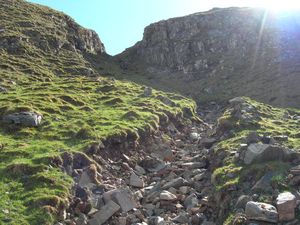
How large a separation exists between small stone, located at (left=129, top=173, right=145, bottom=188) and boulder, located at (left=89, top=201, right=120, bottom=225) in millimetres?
4729

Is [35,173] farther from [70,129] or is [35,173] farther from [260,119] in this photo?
[260,119]

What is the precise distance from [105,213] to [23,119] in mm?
15867

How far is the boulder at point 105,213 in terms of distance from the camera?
2097 cm

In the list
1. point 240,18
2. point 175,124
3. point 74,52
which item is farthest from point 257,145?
point 240,18

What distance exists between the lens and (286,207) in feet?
57.1

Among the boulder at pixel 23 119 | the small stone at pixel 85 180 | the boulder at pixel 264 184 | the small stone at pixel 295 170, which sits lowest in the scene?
the small stone at pixel 85 180

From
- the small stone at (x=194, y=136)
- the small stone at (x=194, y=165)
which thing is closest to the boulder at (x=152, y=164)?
the small stone at (x=194, y=165)

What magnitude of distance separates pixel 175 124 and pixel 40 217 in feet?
97.1

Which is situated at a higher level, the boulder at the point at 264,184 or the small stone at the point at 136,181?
the boulder at the point at 264,184

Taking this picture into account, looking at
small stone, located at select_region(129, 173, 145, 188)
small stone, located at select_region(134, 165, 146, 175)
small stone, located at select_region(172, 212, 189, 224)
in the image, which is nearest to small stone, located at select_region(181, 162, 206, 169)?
small stone, located at select_region(134, 165, 146, 175)

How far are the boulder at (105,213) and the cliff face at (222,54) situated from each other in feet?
179

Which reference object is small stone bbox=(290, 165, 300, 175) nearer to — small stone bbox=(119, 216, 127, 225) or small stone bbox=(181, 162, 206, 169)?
small stone bbox=(119, 216, 127, 225)

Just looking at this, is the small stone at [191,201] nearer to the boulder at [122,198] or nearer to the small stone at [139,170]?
the boulder at [122,198]

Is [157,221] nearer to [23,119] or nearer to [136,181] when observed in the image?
[136,181]
